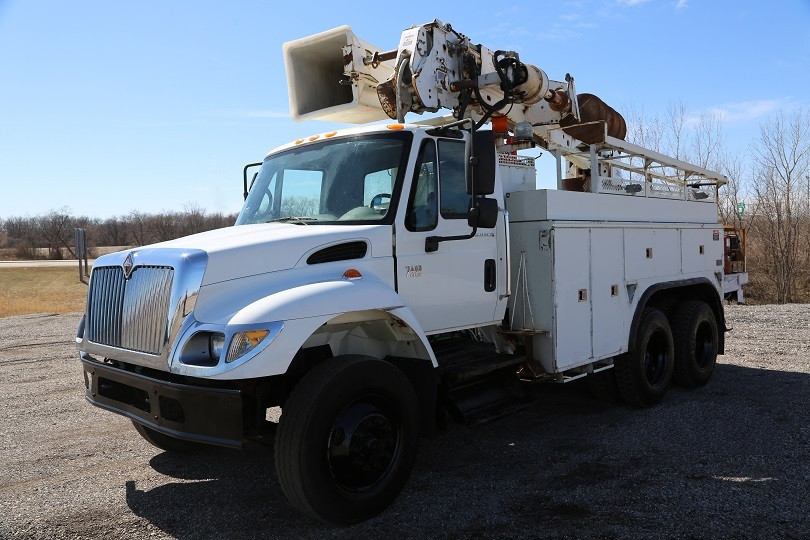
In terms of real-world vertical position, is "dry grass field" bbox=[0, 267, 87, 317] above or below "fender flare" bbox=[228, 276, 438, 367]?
below

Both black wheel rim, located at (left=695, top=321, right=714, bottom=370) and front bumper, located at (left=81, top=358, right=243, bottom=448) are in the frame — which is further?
black wheel rim, located at (left=695, top=321, right=714, bottom=370)

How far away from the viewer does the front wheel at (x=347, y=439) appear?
363 centimetres

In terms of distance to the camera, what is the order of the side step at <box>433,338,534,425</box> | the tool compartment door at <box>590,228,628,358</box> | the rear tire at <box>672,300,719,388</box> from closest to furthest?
the side step at <box>433,338,534,425</box>
the tool compartment door at <box>590,228,628,358</box>
the rear tire at <box>672,300,719,388</box>

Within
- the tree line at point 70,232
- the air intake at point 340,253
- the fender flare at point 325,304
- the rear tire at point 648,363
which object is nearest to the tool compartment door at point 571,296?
the rear tire at point 648,363

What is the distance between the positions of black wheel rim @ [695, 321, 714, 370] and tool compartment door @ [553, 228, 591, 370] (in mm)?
2724

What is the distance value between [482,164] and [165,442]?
3.30 metres

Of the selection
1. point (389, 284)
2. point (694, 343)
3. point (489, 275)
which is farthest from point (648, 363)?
point (389, 284)

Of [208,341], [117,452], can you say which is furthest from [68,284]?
[208,341]

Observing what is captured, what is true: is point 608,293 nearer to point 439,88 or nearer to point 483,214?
point 483,214

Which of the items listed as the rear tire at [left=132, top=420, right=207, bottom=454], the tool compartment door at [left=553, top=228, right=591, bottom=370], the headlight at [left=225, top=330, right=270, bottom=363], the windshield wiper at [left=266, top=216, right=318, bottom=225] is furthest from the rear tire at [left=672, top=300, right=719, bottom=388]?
the headlight at [left=225, top=330, right=270, bottom=363]

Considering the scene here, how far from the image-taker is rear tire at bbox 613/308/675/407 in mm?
6480

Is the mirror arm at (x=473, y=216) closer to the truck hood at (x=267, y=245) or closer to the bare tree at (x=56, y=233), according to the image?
the truck hood at (x=267, y=245)

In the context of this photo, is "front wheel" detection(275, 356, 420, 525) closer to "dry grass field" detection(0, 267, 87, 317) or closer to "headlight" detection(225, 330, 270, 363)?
"headlight" detection(225, 330, 270, 363)

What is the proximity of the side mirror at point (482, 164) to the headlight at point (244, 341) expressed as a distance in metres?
1.80
